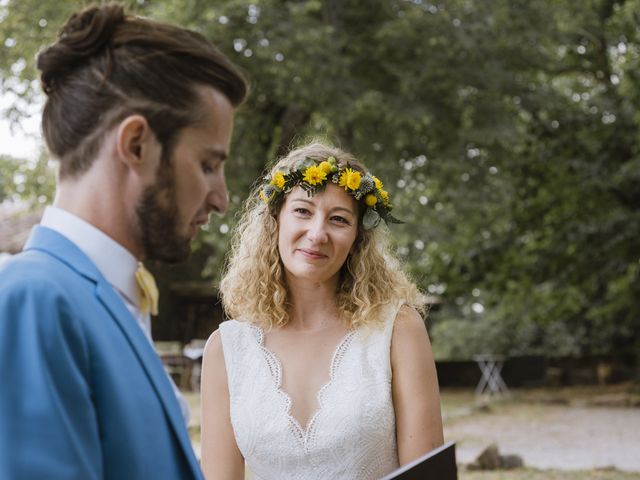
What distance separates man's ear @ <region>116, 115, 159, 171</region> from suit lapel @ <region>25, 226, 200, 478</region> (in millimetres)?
152

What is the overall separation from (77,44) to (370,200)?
70.6 inches

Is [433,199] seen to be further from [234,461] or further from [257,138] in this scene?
[234,461]

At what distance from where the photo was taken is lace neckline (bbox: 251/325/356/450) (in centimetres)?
271

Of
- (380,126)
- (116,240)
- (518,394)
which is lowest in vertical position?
(518,394)

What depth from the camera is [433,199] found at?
13891 millimetres

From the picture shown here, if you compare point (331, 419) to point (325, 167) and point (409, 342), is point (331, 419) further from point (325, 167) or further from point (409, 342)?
point (325, 167)

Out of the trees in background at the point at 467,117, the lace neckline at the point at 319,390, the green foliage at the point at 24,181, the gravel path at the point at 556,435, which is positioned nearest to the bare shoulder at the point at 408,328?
the lace neckline at the point at 319,390

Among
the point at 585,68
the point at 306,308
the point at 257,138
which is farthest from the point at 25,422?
the point at 585,68

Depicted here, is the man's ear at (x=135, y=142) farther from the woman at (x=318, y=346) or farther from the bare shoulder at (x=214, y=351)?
the bare shoulder at (x=214, y=351)

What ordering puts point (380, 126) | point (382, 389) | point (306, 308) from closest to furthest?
point (382, 389) → point (306, 308) → point (380, 126)

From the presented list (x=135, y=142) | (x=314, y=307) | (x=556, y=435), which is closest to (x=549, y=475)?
(x=556, y=435)

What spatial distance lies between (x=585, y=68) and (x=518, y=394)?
7.44 meters

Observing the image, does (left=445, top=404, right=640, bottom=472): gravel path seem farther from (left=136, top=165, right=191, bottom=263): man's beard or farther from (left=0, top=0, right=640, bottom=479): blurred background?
(left=136, top=165, right=191, bottom=263): man's beard

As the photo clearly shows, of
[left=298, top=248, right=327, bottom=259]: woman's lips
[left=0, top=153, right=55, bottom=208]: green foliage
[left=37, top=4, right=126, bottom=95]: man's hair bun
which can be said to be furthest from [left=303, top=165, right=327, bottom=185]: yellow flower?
[left=0, top=153, right=55, bottom=208]: green foliage
